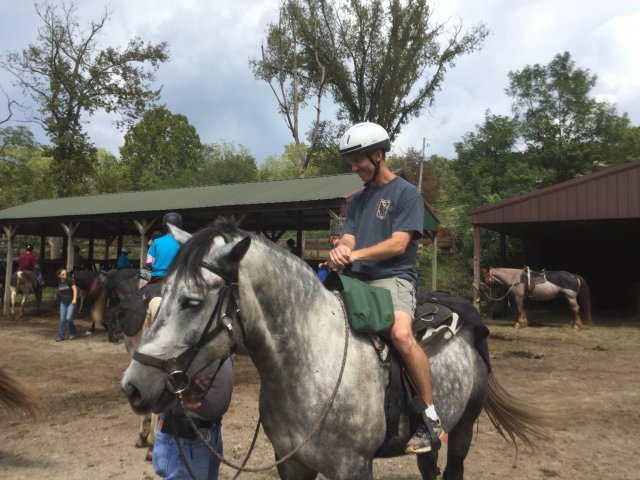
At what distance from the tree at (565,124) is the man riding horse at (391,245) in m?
28.1

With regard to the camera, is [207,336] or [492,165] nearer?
[207,336]

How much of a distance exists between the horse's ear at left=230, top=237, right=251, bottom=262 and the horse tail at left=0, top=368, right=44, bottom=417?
360 cm

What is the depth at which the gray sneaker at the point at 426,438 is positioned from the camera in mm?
2488

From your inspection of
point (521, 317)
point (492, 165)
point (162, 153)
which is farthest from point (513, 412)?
point (162, 153)

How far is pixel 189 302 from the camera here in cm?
188

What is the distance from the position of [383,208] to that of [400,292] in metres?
0.52

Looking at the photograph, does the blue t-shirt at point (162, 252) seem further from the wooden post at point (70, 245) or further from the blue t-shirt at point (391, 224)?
the wooden post at point (70, 245)

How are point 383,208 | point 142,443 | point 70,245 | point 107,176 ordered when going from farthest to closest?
point 107,176 → point 70,245 → point 142,443 → point 383,208

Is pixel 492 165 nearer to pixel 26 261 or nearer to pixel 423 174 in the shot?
pixel 423 174

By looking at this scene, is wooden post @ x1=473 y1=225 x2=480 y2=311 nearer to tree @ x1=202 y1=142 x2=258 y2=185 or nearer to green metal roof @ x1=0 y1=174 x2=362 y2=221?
green metal roof @ x1=0 y1=174 x2=362 y2=221

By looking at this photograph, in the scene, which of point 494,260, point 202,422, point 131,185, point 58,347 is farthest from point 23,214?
point 131,185

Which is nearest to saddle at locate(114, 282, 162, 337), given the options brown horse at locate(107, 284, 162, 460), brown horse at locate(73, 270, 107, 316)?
brown horse at locate(107, 284, 162, 460)

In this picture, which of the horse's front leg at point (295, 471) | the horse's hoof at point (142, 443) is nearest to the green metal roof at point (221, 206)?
the horse's hoof at point (142, 443)

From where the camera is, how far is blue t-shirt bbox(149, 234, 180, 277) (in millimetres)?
4555
